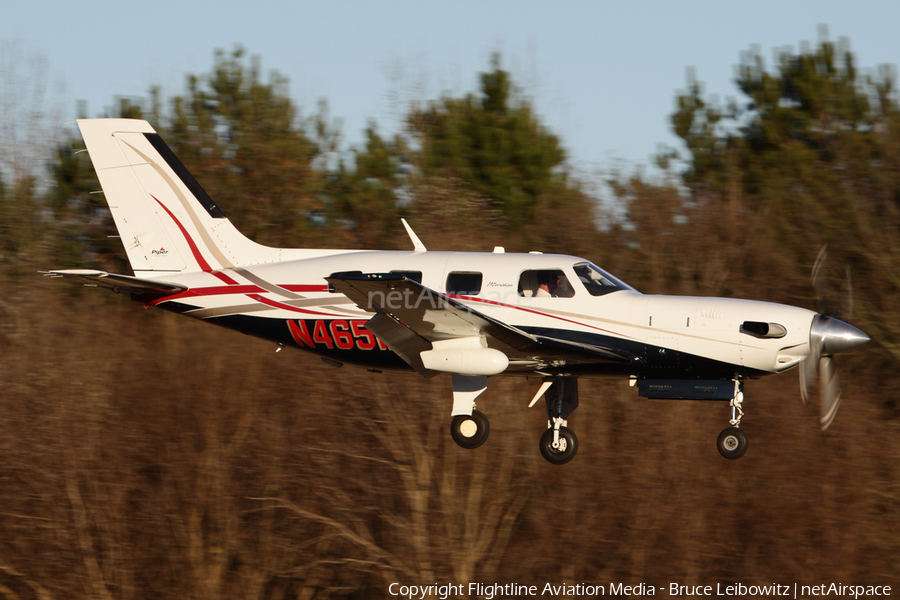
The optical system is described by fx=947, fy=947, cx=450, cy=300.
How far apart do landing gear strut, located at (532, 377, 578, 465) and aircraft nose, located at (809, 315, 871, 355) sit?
3013mm

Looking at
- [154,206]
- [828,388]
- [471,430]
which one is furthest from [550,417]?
[154,206]

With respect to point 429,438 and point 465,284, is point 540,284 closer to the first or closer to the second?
point 465,284

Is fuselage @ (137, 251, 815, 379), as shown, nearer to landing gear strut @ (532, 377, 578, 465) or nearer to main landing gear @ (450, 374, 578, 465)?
main landing gear @ (450, 374, 578, 465)

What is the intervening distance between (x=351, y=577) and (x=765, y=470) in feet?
29.7

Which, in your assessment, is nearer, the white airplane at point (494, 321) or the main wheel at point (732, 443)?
the white airplane at point (494, 321)

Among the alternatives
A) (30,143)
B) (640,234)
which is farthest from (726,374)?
(30,143)

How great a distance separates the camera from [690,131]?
2480cm

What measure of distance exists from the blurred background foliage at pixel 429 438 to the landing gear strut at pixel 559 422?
6116mm

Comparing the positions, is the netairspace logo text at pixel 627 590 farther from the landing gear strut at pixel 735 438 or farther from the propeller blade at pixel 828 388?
the landing gear strut at pixel 735 438

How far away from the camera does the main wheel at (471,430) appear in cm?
1180

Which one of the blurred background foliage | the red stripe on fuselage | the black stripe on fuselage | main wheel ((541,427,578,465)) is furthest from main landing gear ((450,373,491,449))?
the blurred background foliage

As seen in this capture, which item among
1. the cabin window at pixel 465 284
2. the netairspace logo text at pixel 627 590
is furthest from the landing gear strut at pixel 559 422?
the netairspace logo text at pixel 627 590

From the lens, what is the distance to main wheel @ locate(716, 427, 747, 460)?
11.0 meters

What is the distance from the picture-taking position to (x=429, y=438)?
19031 mm
